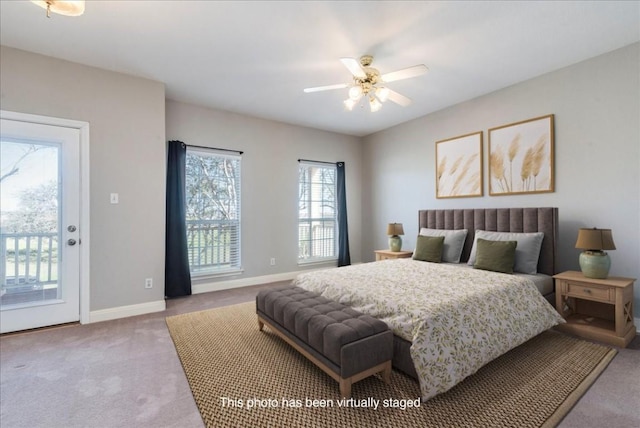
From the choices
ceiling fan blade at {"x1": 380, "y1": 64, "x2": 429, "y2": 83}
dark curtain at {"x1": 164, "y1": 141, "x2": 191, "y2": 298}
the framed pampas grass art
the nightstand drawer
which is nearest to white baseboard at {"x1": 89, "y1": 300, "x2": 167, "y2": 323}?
dark curtain at {"x1": 164, "y1": 141, "x2": 191, "y2": 298}

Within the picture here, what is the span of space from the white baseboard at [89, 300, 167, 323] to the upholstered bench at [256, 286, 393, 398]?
1.98m

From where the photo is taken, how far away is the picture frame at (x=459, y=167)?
157 inches

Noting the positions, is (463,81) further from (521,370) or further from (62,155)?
(62,155)

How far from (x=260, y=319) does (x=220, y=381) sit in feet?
2.72

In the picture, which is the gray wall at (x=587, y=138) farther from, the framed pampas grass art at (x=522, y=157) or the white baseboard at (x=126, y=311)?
the white baseboard at (x=126, y=311)

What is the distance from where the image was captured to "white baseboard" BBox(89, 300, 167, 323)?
3146mm

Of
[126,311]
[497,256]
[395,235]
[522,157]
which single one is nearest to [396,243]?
[395,235]

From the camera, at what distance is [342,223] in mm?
5648

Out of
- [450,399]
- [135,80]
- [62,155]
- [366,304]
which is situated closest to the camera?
[450,399]

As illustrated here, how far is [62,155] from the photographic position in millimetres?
3043

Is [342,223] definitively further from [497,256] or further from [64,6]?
[64,6]

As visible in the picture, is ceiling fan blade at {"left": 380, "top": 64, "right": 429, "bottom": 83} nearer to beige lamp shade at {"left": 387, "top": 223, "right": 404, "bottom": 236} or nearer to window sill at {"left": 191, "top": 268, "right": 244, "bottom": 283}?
beige lamp shade at {"left": 387, "top": 223, "right": 404, "bottom": 236}

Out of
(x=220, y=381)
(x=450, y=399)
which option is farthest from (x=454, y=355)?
(x=220, y=381)

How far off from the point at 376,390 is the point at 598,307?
273cm
